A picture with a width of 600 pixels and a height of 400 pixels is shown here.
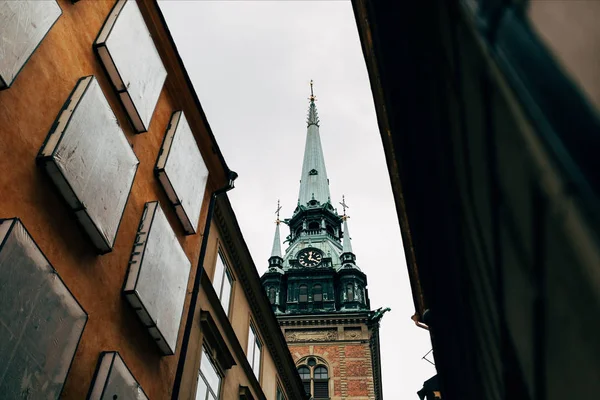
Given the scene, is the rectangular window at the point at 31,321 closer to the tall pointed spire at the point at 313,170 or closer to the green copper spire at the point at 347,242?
the green copper spire at the point at 347,242

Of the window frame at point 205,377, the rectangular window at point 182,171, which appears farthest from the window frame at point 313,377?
the rectangular window at point 182,171

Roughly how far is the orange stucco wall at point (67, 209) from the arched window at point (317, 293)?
43034mm

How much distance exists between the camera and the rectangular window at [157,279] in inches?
328

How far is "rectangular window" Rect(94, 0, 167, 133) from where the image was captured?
867cm

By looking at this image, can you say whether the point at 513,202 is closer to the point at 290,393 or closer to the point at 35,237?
the point at 35,237

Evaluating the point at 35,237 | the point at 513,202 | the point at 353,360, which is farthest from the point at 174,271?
the point at 353,360

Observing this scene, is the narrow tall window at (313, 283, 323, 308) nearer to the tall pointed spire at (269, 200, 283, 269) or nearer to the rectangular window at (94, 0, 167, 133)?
the tall pointed spire at (269, 200, 283, 269)

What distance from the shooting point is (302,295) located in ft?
173

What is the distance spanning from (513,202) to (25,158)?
5984mm

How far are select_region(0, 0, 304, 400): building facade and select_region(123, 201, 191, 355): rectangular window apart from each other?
1.2 inches

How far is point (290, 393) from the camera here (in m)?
19.5

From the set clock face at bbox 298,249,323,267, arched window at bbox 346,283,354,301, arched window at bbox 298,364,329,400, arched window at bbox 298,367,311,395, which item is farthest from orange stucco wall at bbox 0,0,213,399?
clock face at bbox 298,249,323,267

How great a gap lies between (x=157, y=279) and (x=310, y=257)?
1889 inches

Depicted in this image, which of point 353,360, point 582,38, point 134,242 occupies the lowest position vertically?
point 582,38
